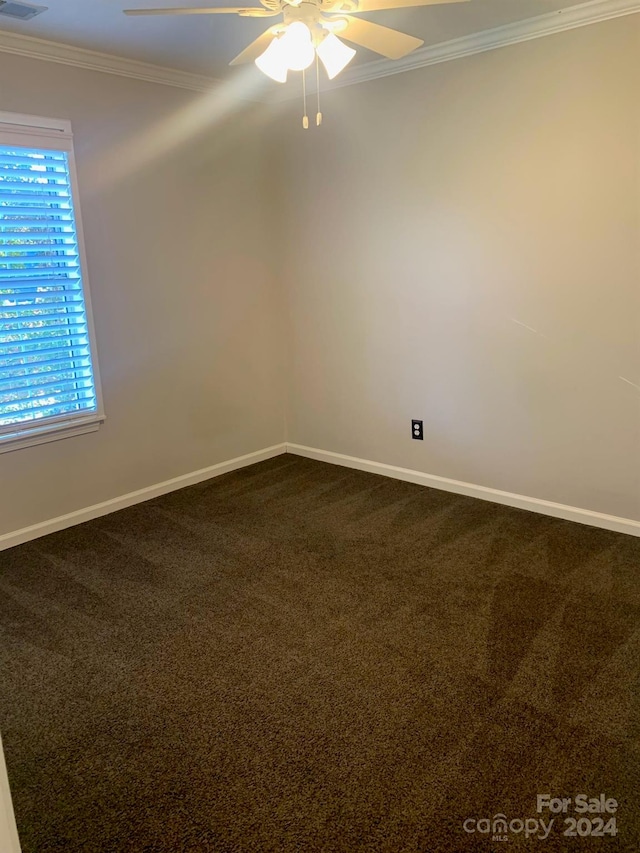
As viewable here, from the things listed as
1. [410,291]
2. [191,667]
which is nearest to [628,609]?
[191,667]

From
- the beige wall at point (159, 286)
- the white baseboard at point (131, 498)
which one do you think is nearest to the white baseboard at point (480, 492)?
the white baseboard at point (131, 498)

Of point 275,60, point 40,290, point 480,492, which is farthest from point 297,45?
Answer: point 480,492

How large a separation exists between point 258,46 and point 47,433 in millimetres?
2158

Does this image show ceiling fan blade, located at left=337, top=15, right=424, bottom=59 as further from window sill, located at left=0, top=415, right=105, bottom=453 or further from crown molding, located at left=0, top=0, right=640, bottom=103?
window sill, located at left=0, top=415, right=105, bottom=453

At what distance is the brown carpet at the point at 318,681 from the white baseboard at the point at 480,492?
0.08 m

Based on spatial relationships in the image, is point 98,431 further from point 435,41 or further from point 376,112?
point 435,41

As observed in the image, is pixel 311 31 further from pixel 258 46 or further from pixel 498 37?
pixel 498 37

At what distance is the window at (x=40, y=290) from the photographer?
10.0 feet

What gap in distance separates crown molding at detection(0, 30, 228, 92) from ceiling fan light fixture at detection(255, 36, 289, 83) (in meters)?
1.53

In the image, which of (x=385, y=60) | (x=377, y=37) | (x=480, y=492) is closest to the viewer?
(x=377, y=37)

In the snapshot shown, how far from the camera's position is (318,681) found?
217 centimetres

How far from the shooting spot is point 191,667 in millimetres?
2270

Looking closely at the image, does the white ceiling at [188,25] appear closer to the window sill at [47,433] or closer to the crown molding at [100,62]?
the crown molding at [100,62]

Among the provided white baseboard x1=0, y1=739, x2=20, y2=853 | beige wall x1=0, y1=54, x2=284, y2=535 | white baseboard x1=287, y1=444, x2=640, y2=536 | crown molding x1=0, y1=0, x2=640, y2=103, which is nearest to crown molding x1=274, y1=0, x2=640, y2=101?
crown molding x1=0, y1=0, x2=640, y2=103
